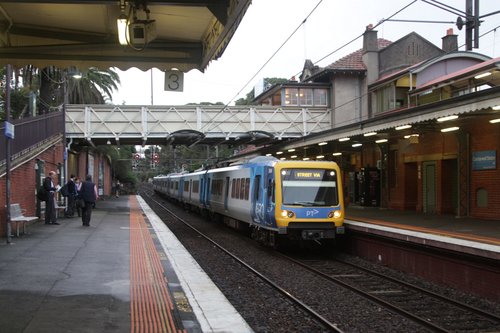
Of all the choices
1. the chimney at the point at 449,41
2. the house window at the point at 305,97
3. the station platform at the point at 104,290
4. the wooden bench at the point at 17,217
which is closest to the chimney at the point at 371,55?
the chimney at the point at 449,41

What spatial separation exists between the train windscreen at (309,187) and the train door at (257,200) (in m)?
1.21

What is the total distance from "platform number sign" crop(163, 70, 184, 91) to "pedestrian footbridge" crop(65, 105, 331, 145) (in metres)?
20.5

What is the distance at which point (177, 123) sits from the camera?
31.2 m

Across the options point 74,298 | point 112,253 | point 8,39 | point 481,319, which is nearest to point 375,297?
point 481,319

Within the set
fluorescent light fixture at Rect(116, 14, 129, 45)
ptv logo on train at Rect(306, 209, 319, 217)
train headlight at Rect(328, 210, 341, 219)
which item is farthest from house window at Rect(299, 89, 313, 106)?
fluorescent light fixture at Rect(116, 14, 129, 45)

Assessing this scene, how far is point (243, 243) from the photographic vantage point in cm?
1852

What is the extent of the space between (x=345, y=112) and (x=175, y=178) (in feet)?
57.1

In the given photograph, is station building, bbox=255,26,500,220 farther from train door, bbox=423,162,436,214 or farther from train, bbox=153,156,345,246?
train, bbox=153,156,345,246

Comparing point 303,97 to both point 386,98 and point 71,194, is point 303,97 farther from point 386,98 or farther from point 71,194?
point 71,194

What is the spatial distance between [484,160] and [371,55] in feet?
56.0

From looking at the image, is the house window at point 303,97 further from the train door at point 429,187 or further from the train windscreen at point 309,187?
the train windscreen at point 309,187

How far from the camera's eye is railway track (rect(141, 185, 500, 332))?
7840mm

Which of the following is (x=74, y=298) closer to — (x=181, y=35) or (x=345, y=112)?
(x=181, y=35)

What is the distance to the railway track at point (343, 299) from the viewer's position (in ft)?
25.7
